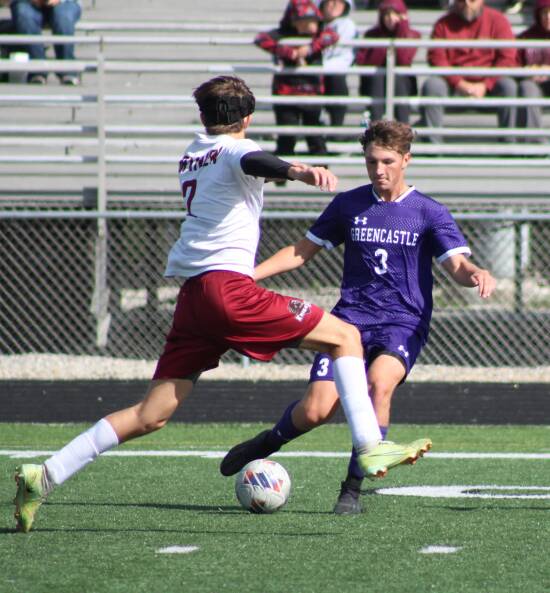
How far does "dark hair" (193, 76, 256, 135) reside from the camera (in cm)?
519

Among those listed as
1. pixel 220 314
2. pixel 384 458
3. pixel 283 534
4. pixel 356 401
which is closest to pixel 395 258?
pixel 356 401

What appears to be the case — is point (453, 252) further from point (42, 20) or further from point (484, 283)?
point (42, 20)

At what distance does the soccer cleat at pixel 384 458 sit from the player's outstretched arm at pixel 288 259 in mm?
1375

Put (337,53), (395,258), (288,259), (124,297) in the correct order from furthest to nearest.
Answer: (124,297), (337,53), (288,259), (395,258)

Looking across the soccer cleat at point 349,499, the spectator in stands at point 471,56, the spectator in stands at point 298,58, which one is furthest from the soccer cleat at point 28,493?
the spectator in stands at point 471,56

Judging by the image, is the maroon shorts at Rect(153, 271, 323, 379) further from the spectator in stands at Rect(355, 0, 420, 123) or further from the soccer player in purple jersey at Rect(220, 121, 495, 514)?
the spectator in stands at Rect(355, 0, 420, 123)

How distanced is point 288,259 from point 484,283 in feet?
3.80

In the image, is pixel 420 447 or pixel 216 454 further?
pixel 216 454

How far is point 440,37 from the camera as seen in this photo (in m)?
12.9

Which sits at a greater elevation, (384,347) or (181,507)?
(384,347)

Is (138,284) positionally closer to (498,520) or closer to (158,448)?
(158,448)

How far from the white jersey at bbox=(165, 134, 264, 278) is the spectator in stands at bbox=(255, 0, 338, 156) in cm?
722

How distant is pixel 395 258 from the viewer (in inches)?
239

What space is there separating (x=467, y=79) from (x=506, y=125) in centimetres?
65
